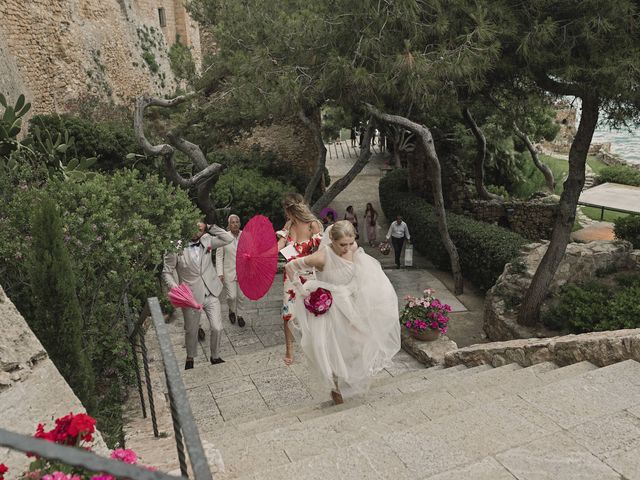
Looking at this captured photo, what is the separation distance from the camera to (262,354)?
23.0ft

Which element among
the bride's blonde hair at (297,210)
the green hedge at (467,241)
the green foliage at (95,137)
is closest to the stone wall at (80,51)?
the green foliage at (95,137)

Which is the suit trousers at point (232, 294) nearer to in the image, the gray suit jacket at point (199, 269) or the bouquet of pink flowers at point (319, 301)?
the gray suit jacket at point (199, 269)

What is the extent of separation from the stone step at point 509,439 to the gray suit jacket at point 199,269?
3.30 meters

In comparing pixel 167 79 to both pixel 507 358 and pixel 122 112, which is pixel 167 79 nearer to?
pixel 122 112

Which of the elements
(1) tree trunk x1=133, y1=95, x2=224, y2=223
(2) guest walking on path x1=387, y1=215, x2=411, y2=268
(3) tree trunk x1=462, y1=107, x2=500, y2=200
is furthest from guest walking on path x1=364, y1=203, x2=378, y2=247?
(1) tree trunk x1=133, y1=95, x2=224, y2=223

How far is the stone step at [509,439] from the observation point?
116 inches

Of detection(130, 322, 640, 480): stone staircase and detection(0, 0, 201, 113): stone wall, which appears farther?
detection(0, 0, 201, 113): stone wall

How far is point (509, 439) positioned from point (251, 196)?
1046 cm

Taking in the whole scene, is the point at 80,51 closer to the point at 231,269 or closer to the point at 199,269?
the point at 231,269

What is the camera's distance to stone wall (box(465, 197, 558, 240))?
47.0ft

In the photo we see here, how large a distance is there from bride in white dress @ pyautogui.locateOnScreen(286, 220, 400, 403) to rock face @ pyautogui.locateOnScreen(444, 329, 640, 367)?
1.37 meters

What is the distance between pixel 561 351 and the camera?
495 cm

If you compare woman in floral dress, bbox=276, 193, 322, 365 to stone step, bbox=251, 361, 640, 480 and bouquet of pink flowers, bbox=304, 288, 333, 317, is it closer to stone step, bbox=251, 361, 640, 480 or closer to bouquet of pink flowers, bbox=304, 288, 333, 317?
bouquet of pink flowers, bbox=304, 288, 333, 317

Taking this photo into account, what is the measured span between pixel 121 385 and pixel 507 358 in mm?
3791
